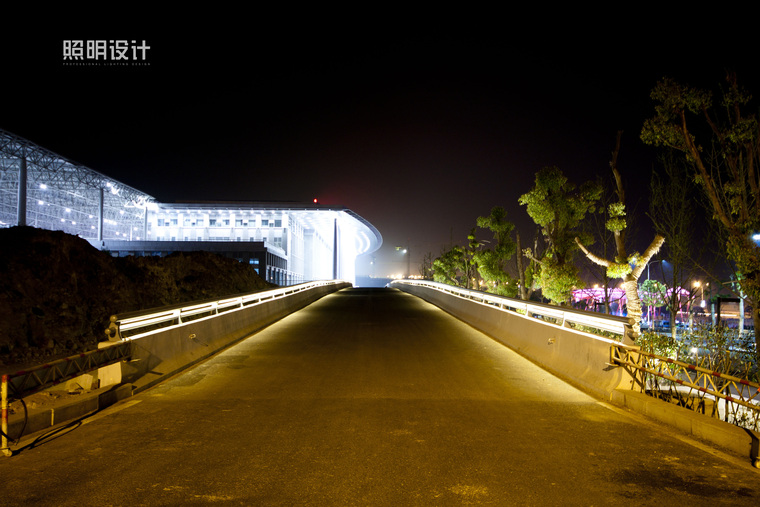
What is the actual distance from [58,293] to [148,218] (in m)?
72.5

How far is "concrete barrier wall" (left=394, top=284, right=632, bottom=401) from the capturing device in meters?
8.27

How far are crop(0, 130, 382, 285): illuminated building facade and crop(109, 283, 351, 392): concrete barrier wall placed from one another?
155 feet

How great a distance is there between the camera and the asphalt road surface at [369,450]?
4.50 meters

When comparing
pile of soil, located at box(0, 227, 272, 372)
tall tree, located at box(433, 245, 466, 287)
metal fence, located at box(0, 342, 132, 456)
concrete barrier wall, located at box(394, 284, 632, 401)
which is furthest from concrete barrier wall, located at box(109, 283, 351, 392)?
tall tree, located at box(433, 245, 466, 287)

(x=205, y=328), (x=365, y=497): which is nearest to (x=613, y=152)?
(x=205, y=328)

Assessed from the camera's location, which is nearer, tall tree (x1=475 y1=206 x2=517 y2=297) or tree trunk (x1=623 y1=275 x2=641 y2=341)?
tree trunk (x1=623 y1=275 x2=641 y2=341)

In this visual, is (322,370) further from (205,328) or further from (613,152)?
(613,152)

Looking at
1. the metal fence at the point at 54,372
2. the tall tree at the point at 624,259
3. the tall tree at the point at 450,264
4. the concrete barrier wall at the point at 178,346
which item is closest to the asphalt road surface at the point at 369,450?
the concrete barrier wall at the point at 178,346

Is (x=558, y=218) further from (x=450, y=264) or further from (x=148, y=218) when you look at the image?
(x=148, y=218)

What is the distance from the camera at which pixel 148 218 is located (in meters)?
84.8

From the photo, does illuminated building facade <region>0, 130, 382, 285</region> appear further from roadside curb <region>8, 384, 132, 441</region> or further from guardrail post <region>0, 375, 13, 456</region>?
guardrail post <region>0, 375, 13, 456</region>

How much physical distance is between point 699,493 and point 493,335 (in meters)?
11.3

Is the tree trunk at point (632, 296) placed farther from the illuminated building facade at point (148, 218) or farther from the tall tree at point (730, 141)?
the illuminated building facade at point (148, 218)

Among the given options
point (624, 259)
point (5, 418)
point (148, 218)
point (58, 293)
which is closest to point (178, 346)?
point (5, 418)
